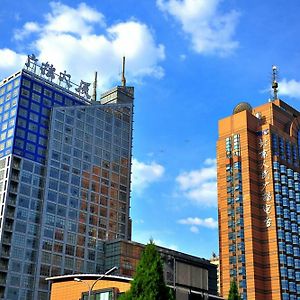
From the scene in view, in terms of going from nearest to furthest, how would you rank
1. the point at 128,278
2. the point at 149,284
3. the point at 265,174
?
the point at 149,284, the point at 128,278, the point at 265,174

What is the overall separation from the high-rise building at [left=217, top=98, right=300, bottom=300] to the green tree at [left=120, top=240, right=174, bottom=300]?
96.4m

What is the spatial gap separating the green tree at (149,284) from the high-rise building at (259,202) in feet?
316

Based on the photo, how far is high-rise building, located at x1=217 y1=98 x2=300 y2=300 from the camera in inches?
5374

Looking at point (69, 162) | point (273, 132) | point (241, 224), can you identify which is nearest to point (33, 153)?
point (69, 162)

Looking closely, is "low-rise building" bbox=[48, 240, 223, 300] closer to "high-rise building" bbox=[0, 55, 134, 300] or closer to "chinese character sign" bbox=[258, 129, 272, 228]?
"high-rise building" bbox=[0, 55, 134, 300]

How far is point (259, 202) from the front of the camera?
475 ft

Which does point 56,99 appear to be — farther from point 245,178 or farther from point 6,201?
point 245,178

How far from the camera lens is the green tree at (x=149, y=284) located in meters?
41.8

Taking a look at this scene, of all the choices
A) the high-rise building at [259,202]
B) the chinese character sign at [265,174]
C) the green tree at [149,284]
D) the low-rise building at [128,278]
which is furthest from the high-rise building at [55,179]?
the green tree at [149,284]

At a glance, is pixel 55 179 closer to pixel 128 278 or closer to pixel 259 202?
pixel 259 202

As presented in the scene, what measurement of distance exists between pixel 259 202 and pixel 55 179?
5450cm

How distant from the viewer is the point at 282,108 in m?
161

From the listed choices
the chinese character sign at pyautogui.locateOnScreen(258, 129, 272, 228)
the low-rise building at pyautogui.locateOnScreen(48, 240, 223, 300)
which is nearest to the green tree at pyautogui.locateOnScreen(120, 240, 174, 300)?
the low-rise building at pyautogui.locateOnScreen(48, 240, 223, 300)

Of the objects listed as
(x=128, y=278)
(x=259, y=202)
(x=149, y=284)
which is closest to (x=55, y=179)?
(x=259, y=202)
